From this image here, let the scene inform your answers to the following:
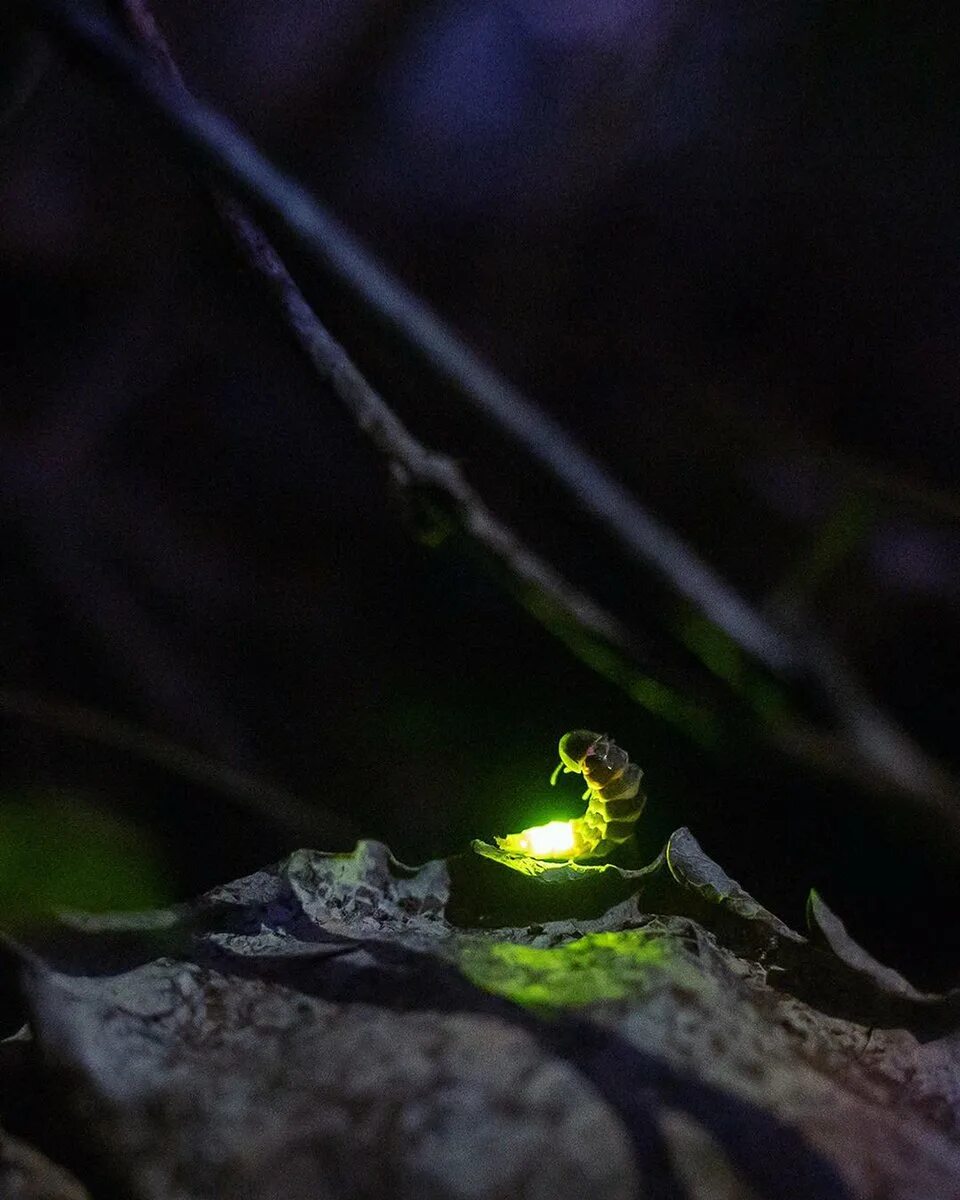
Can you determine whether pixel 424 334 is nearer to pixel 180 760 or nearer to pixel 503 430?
pixel 503 430

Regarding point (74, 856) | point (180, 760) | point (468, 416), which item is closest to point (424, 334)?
point (468, 416)

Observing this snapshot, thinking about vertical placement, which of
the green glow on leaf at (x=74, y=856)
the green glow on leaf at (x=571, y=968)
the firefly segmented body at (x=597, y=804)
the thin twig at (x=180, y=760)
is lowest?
the green glow on leaf at (x=74, y=856)

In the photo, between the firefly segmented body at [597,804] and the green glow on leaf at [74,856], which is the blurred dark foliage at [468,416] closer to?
the green glow on leaf at [74,856]

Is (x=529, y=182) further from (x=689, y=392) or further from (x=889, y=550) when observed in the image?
(x=889, y=550)

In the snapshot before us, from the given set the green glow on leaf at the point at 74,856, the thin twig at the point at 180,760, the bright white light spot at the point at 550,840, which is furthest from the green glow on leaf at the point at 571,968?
the green glow on leaf at the point at 74,856

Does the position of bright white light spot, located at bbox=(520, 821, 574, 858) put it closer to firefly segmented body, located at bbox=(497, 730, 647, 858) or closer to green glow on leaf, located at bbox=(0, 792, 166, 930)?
firefly segmented body, located at bbox=(497, 730, 647, 858)
